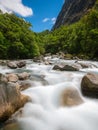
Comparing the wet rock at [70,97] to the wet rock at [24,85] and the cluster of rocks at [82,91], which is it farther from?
the wet rock at [24,85]

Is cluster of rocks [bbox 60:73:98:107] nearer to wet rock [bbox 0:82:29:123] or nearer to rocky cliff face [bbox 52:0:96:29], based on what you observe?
wet rock [bbox 0:82:29:123]

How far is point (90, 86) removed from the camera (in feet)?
39.8

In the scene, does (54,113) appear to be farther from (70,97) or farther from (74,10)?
(74,10)

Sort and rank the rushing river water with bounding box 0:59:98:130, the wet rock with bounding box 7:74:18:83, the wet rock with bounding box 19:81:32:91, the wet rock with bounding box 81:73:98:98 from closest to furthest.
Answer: the rushing river water with bounding box 0:59:98:130 → the wet rock with bounding box 81:73:98:98 → the wet rock with bounding box 19:81:32:91 → the wet rock with bounding box 7:74:18:83

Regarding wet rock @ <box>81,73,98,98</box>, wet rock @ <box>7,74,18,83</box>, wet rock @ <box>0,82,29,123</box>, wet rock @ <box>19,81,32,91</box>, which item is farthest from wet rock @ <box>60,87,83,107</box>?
wet rock @ <box>7,74,18,83</box>

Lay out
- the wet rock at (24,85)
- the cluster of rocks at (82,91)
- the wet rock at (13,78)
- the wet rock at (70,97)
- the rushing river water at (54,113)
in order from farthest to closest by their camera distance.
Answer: the wet rock at (13,78) → the wet rock at (24,85) → the cluster of rocks at (82,91) → the wet rock at (70,97) → the rushing river water at (54,113)

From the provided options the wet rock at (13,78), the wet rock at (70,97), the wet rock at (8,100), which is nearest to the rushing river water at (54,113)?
the wet rock at (70,97)

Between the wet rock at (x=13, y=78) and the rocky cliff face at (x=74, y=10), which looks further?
the rocky cliff face at (x=74, y=10)

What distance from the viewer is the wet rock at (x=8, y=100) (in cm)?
970

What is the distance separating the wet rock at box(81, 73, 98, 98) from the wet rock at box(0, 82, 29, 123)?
11.9 feet

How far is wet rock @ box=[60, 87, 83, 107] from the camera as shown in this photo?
11.4 metres

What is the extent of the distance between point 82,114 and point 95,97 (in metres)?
1.90

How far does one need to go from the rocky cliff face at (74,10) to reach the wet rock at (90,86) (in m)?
123

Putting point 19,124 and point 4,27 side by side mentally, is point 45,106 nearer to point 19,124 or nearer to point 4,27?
point 19,124
